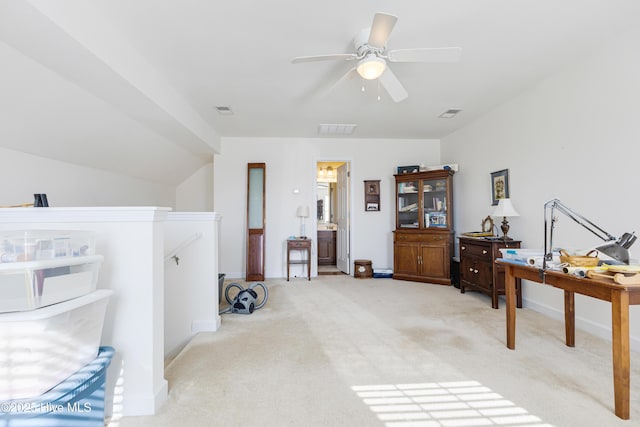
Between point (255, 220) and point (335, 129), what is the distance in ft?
6.68

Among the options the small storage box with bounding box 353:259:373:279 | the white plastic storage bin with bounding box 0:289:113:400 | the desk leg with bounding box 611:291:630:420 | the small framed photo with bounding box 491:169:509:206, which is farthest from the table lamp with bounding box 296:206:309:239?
the desk leg with bounding box 611:291:630:420

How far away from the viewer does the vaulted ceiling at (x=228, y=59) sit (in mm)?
1977

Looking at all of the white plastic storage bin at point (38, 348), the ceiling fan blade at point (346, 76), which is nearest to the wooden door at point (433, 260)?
the ceiling fan blade at point (346, 76)

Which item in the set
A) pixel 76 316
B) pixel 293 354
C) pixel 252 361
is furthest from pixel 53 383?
pixel 293 354

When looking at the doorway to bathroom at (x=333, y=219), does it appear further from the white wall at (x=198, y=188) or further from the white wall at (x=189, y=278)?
the white wall at (x=189, y=278)

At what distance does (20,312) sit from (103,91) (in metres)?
2.17

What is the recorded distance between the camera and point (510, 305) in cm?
224

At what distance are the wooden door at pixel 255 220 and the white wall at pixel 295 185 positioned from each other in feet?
0.55

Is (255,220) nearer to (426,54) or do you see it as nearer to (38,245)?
(426,54)

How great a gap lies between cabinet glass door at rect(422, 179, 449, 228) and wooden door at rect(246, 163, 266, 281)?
2701mm

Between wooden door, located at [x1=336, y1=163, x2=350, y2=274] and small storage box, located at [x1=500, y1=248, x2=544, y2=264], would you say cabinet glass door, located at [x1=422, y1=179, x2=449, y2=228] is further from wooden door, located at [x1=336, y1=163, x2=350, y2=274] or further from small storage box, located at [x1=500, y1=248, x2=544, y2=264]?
small storage box, located at [x1=500, y1=248, x2=544, y2=264]

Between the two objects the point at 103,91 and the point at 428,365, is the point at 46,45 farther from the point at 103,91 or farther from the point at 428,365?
the point at 428,365

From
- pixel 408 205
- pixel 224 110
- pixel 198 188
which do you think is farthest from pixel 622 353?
pixel 198 188

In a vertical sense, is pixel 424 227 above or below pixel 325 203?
below
